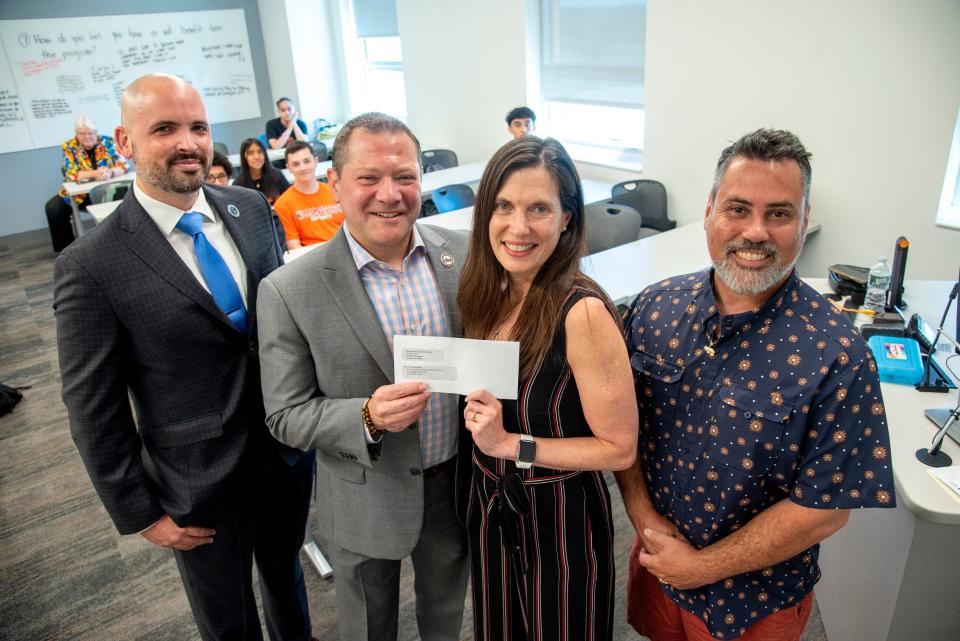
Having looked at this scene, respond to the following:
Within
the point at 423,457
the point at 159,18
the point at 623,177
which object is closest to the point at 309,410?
the point at 423,457

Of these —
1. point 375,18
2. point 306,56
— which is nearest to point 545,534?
point 375,18

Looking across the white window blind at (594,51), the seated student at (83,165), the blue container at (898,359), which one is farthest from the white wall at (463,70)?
the blue container at (898,359)

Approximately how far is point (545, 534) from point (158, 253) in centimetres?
117

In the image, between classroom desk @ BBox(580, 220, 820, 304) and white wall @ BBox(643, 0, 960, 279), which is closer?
classroom desk @ BBox(580, 220, 820, 304)

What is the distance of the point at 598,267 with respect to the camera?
3.66 m

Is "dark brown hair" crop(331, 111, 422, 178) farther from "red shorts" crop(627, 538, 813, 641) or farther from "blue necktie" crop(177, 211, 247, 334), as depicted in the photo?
"red shorts" crop(627, 538, 813, 641)

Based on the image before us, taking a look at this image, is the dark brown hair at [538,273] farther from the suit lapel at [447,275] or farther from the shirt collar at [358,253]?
the shirt collar at [358,253]

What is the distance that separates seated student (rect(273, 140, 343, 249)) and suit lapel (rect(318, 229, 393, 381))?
2.91m

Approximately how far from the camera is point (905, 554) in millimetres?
1845

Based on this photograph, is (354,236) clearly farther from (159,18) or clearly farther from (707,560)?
(159,18)

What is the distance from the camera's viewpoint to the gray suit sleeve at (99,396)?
143 centimetres

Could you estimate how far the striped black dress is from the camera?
4.49ft

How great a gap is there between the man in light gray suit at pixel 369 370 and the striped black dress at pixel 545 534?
0.56 feet

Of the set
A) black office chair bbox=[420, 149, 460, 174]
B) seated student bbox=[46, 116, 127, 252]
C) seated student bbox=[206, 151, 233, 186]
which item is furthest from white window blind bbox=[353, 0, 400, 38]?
seated student bbox=[206, 151, 233, 186]
